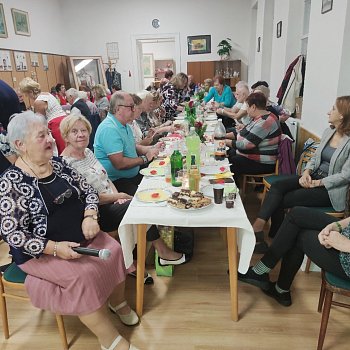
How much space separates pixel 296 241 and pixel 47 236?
1317mm

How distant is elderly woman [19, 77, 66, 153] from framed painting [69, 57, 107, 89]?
5085 mm

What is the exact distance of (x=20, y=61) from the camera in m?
6.29

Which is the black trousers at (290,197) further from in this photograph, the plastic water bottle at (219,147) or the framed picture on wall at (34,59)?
the framed picture on wall at (34,59)

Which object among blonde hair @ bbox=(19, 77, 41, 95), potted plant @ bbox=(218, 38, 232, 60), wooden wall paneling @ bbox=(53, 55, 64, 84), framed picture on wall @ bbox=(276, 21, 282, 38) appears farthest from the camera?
potted plant @ bbox=(218, 38, 232, 60)

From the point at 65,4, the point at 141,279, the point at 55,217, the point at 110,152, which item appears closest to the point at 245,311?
the point at 141,279

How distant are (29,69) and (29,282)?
6.30 meters

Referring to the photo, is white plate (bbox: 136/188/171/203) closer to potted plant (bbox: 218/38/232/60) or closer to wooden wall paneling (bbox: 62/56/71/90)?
potted plant (bbox: 218/38/232/60)

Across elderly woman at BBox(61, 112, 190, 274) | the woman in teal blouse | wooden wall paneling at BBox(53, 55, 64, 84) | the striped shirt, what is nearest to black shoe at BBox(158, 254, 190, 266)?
elderly woman at BBox(61, 112, 190, 274)

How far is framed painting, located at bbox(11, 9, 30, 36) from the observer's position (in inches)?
246

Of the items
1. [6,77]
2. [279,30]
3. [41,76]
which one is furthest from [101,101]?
[279,30]

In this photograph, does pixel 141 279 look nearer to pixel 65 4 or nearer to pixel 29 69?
pixel 29 69

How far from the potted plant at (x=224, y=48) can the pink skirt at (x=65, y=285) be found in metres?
7.62

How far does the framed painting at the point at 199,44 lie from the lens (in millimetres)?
8312

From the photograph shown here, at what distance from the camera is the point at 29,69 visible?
21.8 ft
